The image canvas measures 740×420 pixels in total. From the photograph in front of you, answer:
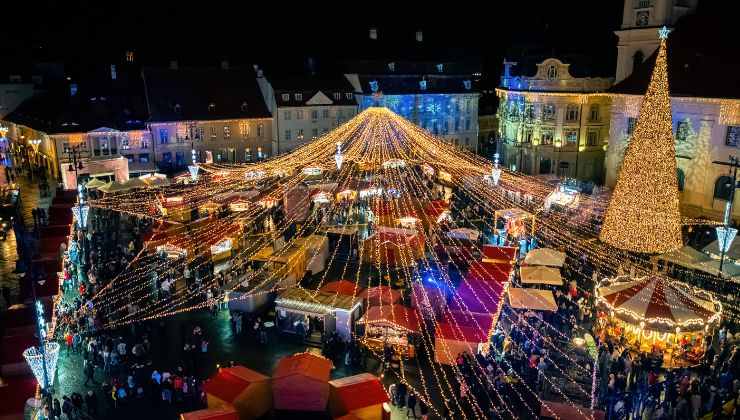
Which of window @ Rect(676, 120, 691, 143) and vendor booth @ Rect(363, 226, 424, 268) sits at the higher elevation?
window @ Rect(676, 120, 691, 143)

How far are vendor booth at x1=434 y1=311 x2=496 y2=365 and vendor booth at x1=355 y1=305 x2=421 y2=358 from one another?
97cm

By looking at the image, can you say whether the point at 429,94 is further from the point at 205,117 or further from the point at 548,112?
the point at 205,117

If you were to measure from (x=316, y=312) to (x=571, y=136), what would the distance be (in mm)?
31266

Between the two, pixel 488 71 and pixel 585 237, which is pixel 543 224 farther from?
pixel 488 71

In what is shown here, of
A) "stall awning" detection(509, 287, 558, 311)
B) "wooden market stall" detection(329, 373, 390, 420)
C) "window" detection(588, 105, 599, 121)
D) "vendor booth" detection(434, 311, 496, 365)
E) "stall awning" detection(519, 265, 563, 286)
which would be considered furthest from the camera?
"window" detection(588, 105, 599, 121)

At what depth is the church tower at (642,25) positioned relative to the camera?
38.5 metres

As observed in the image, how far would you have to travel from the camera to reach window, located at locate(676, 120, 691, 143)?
35.4m

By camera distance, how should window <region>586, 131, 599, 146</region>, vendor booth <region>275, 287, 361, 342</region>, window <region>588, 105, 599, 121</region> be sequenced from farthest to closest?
window <region>586, 131, 599, 146</region>, window <region>588, 105, 599, 121</region>, vendor booth <region>275, 287, 361, 342</region>

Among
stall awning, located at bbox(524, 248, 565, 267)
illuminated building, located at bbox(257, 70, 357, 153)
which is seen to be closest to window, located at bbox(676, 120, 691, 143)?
stall awning, located at bbox(524, 248, 565, 267)

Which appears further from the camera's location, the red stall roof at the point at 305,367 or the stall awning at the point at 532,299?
the stall awning at the point at 532,299

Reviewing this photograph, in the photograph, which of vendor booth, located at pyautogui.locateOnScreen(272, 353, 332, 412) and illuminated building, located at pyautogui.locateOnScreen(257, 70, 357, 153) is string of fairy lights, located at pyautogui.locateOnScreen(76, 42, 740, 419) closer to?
vendor booth, located at pyautogui.locateOnScreen(272, 353, 332, 412)

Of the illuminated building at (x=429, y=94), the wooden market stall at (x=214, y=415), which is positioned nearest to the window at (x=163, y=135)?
the illuminated building at (x=429, y=94)

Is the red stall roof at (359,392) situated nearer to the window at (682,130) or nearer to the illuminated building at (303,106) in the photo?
the window at (682,130)

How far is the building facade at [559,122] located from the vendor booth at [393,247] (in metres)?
21.8
